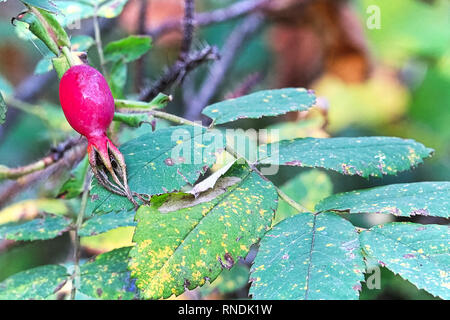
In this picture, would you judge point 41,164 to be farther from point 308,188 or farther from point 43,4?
point 308,188

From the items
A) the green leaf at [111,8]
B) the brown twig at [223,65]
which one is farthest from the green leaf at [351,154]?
the brown twig at [223,65]

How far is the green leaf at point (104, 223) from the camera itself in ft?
3.11

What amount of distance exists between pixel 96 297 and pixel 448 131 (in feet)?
7.33

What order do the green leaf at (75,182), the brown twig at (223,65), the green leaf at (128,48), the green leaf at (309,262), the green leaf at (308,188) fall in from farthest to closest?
the brown twig at (223,65), the green leaf at (308,188), the green leaf at (128,48), the green leaf at (75,182), the green leaf at (309,262)

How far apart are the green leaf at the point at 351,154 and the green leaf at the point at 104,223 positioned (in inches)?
11.0

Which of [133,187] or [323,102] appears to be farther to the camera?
[323,102]

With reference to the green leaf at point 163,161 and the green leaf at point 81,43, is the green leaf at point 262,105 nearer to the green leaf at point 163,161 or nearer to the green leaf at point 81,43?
the green leaf at point 163,161

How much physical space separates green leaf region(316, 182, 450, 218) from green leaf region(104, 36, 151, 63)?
0.58 meters

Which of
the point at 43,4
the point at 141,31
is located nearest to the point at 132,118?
the point at 43,4

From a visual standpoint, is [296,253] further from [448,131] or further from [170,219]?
[448,131]

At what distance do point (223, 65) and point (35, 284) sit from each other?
4.42 ft

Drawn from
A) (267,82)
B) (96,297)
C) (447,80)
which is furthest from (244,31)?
(96,297)

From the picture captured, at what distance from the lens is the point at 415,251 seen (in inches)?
26.7
